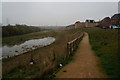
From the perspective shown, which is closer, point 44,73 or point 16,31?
point 44,73

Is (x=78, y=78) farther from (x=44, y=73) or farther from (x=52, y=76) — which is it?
(x=44, y=73)

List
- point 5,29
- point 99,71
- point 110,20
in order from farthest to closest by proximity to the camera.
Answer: point 110,20 < point 5,29 < point 99,71

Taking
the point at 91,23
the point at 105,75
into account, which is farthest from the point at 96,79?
the point at 91,23

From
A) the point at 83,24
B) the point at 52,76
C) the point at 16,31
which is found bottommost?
the point at 52,76

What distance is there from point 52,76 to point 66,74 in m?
0.66

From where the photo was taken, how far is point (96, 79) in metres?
4.84

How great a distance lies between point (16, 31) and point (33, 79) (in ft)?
171

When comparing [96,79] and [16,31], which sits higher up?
[16,31]

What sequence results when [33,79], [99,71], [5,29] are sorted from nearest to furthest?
[33,79] < [99,71] < [5,29]

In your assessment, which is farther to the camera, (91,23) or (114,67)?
(91,23)

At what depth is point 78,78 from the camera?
16.2ft

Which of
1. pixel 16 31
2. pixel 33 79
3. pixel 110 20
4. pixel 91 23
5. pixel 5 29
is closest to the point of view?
pixel 33 79

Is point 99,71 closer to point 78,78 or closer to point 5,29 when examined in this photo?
point 78,78

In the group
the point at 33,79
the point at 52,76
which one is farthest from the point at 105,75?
the point at 33,79
